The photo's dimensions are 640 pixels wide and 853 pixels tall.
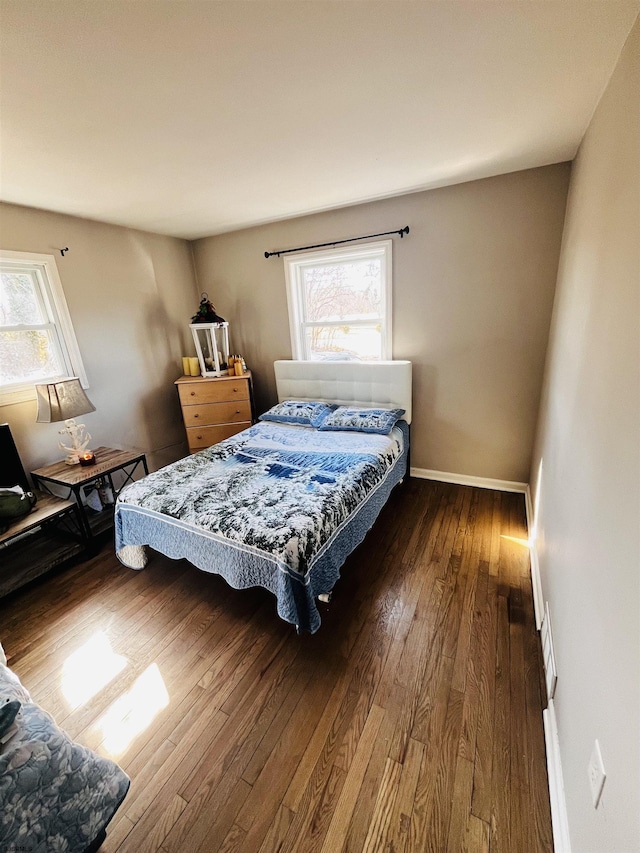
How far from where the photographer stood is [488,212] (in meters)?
2.51

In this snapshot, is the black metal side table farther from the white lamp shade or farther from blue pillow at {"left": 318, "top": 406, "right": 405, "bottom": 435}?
blue pillow at {"left": 318, "top": 406, "right": 405, "bottom": 435}

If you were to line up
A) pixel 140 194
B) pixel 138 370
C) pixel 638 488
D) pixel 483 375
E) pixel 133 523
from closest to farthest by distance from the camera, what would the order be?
pixel 638 488, pixel 133 523, pixel 140 194, pixel 483 375, pixel 138 370

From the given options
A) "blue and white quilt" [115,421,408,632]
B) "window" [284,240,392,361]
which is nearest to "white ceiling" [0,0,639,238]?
Result: "window" [284,240,392,361]

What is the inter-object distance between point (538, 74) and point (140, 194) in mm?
2406

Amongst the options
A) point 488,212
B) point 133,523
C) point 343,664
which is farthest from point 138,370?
point 488,212

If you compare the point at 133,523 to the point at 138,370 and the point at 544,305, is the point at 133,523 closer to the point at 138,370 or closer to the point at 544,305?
the point at 138,370

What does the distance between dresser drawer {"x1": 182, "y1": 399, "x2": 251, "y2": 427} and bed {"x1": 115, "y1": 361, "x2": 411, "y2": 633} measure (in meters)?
0.44

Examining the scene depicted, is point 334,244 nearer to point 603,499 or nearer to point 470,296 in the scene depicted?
point 470,296

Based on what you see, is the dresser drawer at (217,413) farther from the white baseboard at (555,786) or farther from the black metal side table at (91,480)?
the white baseboard at (555,786)

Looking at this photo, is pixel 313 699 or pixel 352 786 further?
pixel 313 699

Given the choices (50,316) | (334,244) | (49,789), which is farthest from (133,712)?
(334,244)

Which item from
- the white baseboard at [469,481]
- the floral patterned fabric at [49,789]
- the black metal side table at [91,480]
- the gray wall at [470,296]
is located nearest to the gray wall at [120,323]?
the black metal side table at [91,480]

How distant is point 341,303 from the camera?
10.8 feet

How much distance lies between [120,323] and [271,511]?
2599 millimetres
